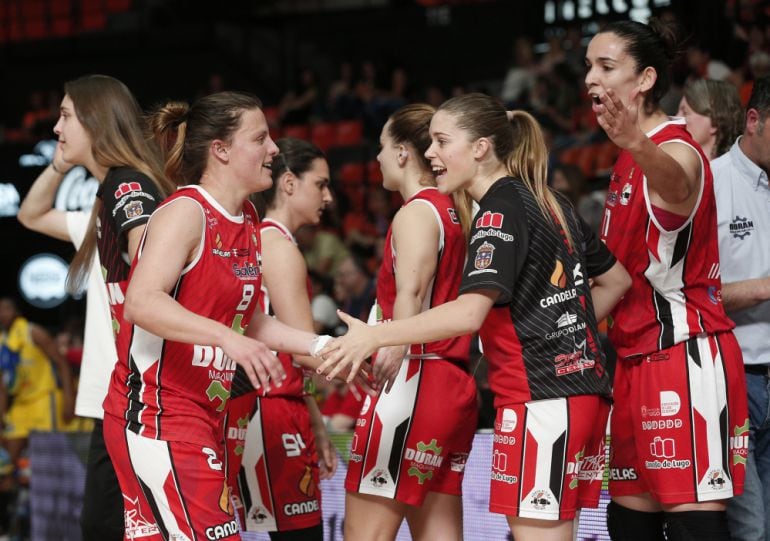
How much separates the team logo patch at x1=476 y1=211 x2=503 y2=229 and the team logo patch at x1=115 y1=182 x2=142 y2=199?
1292 mm

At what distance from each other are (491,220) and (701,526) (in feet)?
3.98

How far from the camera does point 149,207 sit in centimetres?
374

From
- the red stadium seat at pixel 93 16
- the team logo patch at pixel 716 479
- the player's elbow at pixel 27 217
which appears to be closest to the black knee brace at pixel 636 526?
the team logo patch at pixel 716 479

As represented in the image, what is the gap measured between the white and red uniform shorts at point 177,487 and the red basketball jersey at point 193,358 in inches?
1.6

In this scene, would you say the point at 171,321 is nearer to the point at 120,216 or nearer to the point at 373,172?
the point at 120,216

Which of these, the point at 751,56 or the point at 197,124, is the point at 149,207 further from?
the point at 751,56

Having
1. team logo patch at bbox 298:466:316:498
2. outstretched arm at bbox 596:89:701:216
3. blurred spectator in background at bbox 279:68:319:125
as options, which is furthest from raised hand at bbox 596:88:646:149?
blurred spectator in background at bbox 279:68:319:125

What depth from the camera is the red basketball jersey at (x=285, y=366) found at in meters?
4.26

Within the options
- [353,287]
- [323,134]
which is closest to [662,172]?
[353,287]

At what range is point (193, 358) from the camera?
130 inches

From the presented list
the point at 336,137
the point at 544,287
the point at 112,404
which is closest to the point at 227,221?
the point at 112,404

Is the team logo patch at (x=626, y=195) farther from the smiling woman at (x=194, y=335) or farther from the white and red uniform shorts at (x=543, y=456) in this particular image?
the smiling woman at (x=194, y=335)

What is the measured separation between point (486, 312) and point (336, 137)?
35.9ft

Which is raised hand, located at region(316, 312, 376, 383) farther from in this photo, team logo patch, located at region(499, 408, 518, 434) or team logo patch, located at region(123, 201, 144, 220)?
team logo patch, located at region(123, 201, 144, 220)
